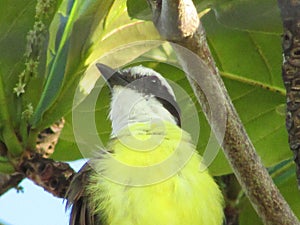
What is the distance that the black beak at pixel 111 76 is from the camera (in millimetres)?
3617

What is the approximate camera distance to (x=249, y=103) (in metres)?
3.74

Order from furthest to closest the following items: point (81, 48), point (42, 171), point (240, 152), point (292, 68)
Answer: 1. point (81, 48)
2. point (42, 171)
3. point (292, 68)
4. point (240, 152)

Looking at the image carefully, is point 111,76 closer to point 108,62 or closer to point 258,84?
point 108,62

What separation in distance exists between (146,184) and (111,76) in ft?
2.36

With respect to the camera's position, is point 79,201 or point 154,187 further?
point 79,201

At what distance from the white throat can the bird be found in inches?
4.8

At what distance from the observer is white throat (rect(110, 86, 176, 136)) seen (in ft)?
12.1

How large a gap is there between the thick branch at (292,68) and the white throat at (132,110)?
1151 mm

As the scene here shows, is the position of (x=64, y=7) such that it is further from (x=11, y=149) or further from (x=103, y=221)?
(x=103, y=221)

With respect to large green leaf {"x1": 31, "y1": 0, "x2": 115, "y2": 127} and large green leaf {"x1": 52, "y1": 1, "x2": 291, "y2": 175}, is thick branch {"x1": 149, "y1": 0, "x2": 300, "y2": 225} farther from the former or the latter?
large green leaf {"x1": 52, "y1": 1, "x2": 291, "y2": 175}

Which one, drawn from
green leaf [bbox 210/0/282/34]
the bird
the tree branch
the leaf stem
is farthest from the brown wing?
green leaf [bbox 210/0/282/34]

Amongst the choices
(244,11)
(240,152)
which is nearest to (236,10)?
(244,11)

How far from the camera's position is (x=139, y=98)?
12.8 feet

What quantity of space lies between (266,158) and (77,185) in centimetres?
89
